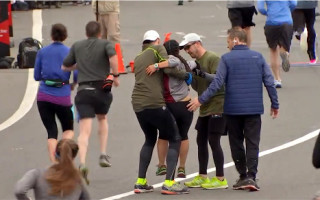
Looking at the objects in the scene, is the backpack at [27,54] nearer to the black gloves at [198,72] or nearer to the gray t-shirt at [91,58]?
the gray t-shirt at [91,58]

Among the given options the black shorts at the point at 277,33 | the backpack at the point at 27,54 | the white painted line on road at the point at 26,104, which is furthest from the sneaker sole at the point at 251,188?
the backpack at the point at 27,54

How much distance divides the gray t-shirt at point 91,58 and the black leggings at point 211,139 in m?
1.33

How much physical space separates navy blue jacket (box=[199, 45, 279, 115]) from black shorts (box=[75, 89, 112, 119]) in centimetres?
142

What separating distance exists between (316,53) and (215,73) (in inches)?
433

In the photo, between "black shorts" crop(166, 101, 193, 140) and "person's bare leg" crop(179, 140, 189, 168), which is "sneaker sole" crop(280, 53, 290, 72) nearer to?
"person's bare leg" crop(179, 140, 189, 168)

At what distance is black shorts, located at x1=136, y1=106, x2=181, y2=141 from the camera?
13.0 m

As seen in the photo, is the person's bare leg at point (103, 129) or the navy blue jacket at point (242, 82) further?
the person's bare leg at point (103, 129)

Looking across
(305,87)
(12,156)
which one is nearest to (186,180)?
(12,156)

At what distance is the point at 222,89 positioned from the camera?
1331 cm

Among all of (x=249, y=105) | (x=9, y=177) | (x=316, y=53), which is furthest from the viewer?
(x=316, y=53)

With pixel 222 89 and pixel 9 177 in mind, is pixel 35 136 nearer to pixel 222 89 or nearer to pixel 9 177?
pixel 9 177

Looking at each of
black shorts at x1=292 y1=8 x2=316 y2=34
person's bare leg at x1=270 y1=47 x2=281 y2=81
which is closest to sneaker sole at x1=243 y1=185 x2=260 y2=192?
person's bare leg at x1=270 y1=47 x2=281 y2=81

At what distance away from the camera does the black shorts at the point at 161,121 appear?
13039mm

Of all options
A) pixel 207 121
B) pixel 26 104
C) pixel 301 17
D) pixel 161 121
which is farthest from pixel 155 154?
pixel 301 17
